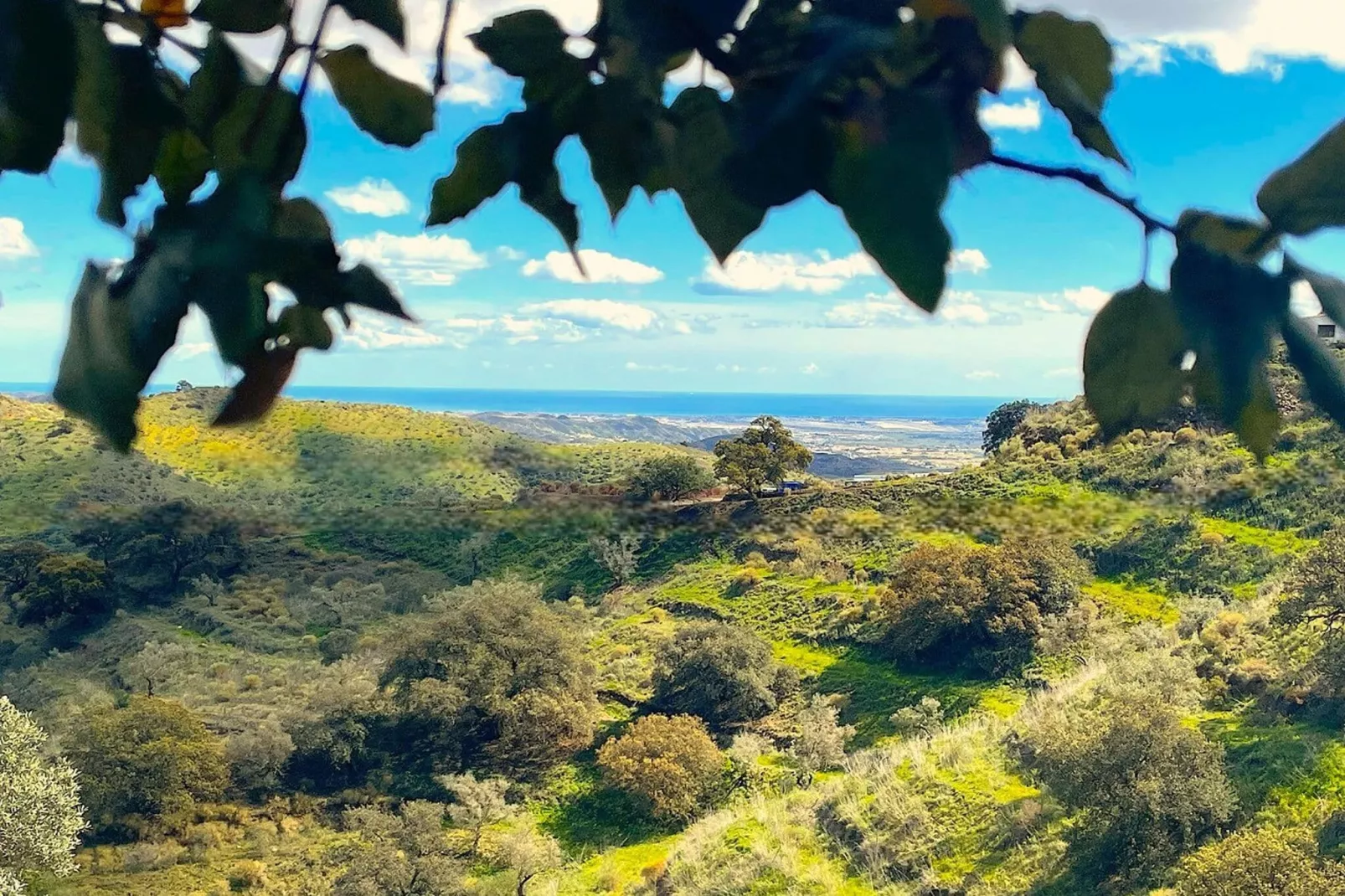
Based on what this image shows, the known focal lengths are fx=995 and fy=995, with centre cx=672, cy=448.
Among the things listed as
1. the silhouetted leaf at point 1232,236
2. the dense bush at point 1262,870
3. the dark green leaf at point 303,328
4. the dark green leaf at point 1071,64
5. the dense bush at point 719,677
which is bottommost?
the dense bush at point 719,677

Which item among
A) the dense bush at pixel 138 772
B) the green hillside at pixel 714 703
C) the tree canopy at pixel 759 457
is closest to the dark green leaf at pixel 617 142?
the green hillside at pixel 714 703

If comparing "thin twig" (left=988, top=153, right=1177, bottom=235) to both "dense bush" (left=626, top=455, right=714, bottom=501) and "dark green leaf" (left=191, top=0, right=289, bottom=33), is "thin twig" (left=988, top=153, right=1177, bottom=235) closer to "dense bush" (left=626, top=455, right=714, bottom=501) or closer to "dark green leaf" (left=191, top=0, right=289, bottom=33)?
"dark green leaf" (left=191, top=0, right=289, bottom=33)

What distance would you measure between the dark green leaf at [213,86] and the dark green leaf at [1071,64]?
22 cm

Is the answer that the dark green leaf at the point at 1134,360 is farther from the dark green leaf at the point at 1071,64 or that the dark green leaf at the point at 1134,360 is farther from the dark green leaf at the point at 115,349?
the dark green leaf at the point at 115,349

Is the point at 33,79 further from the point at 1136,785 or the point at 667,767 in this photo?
the point at 667,767

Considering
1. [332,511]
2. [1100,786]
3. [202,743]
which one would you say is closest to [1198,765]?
[1100,786]

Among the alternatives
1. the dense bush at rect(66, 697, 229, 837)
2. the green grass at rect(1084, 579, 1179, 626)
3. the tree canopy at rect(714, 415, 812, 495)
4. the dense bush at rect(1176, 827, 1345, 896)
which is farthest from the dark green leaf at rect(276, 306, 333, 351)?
the green grass at rect(1084, 579, 1179, 626)

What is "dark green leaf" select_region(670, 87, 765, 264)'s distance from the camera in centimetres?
22

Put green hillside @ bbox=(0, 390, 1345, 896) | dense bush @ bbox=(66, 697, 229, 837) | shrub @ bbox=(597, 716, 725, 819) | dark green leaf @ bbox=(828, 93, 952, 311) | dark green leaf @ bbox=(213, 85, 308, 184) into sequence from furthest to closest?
dense bush @ bbox=(66, 697, 229, 837) < shrub @ bbox=(597, 716, 725, 819) < green hillside @ bbox=(0, 390, 1345, 896) < dark green leaf @ bbox=(213, 85, 308, 184) < dark green leaf @ bbox=(828, 93, 952, 311)

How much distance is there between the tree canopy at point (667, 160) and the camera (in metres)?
0.19

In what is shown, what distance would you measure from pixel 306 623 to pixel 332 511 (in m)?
12.8

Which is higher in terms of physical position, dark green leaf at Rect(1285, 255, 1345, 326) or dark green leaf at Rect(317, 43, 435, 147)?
dark green leaf at Rect(317, 43, 435, 147)

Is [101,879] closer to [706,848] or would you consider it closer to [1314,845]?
[706,848]

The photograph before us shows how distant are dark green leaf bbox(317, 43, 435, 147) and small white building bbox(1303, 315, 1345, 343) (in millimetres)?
255
